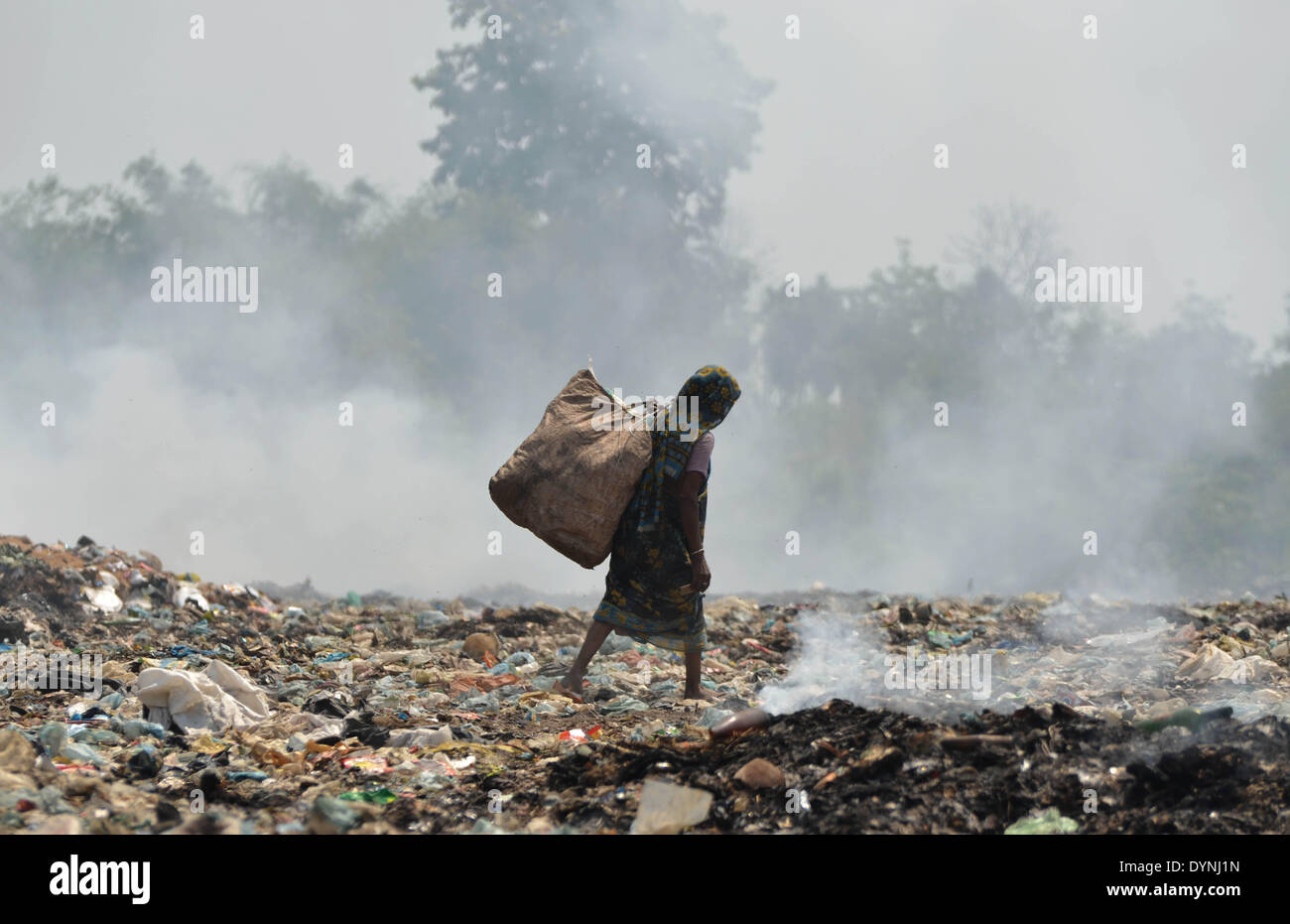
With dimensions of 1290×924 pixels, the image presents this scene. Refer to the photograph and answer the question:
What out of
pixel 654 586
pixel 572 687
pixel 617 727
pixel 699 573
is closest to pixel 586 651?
pixel 572 687

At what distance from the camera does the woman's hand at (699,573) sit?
585 centimetres

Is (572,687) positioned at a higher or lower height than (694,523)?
lower

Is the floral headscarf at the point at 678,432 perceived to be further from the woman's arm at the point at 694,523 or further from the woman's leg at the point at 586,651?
the woman's leg at the point at 586,651

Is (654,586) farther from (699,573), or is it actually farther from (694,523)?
(694,523)

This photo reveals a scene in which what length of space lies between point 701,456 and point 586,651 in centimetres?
124

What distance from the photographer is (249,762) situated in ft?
15.4

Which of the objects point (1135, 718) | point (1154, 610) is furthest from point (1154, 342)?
point (1135, 718)

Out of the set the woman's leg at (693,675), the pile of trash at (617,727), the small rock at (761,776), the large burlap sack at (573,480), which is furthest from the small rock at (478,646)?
the small rock at (761,776)

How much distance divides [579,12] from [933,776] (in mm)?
19881

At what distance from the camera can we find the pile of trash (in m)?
3.82

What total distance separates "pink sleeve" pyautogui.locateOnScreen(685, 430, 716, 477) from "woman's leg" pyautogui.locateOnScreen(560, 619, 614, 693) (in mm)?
1001

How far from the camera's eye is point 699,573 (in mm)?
5871

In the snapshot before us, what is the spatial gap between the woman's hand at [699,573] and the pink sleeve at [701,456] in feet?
1.47
